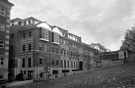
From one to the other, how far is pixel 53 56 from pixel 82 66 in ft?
85.4

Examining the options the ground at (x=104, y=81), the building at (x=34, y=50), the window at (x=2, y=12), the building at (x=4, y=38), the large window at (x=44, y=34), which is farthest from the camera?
the large window at (x=44, y=34)

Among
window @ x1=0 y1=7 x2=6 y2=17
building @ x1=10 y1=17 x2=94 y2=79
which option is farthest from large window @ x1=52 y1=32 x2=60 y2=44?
window @ x1=0 y1=7 x2=6 y2=17

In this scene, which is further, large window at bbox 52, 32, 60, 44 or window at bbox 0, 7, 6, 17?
large window at bbox 52, 32, 60, 44

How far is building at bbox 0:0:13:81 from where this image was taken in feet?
96.3

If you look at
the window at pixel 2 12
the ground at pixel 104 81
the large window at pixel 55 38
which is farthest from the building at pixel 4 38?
the large window at pixel 55 38

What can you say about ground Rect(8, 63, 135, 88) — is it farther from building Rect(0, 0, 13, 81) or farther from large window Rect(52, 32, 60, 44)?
large window Rect(52, 32, 60, 44)

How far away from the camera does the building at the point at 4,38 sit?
29.4 meters

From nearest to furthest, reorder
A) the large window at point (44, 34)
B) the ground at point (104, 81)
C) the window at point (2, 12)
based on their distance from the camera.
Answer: the ground at point (104, 81), the window at point (2, 12), the large window at point (44, 34)

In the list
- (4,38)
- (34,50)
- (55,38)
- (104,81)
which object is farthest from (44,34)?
(104,81)

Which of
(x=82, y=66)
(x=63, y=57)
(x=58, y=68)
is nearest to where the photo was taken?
(x=58, y=68)

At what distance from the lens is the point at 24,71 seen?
38.9m

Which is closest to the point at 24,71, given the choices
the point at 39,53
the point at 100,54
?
the point at 39,53

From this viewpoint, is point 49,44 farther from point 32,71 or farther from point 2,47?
point 2,47

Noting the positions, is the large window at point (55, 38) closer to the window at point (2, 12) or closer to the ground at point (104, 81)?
the window at point (2, 12)
